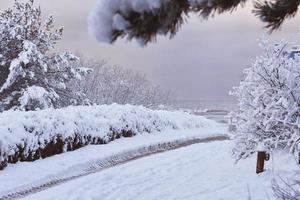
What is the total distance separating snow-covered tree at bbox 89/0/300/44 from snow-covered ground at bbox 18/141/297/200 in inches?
222

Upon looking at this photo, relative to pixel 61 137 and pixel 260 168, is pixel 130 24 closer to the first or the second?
pixel 260 168

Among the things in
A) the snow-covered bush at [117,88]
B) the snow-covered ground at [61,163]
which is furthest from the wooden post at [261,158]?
the snow-covered bush at [117,88]

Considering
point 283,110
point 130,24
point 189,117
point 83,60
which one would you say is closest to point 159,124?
point 189,117

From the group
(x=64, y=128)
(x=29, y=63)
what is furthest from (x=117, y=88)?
(x=64, y=128)

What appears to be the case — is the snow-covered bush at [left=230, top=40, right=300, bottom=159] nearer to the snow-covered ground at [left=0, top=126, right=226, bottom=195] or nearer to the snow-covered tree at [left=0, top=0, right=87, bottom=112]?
the snow-covered ground at [left=0, top=126, right=226, bottom=195]

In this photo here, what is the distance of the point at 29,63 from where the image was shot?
2427 centimetres

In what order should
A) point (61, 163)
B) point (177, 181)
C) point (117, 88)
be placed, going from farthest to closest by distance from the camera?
point (117, 88)
point (61, 163)
point (177, 181)

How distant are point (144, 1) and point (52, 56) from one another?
24.2 meters

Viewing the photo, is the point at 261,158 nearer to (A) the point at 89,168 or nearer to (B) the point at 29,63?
(A) the point at 89,168

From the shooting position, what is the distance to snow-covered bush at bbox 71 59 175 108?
57.3 metres

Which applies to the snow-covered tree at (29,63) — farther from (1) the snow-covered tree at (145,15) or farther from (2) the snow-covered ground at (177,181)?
(1) the snow-covered tree at (145,15)

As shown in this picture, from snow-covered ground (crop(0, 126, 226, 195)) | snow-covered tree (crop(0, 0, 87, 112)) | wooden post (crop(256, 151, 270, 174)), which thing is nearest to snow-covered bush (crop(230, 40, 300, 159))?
wooden post (crop(256, 151, 270, 174))

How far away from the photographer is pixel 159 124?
73.6 ft

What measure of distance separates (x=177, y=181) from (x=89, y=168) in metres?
3.30
